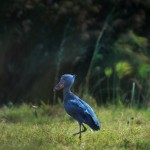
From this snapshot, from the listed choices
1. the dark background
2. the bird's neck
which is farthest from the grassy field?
the dark background

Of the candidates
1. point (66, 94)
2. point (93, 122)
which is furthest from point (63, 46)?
point (93, 122)

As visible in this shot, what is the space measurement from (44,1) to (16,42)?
3.57ft

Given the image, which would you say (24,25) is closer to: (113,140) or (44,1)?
(44,1)

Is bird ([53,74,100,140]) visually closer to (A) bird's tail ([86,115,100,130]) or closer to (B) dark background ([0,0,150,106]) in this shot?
(A) bird's tail ([86,115,100,130])

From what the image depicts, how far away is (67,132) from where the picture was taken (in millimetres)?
8578

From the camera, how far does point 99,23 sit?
14.6m

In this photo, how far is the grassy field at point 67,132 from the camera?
26.0ft

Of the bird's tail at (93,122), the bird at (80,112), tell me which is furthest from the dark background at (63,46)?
A: the bird's tail at (93,122)

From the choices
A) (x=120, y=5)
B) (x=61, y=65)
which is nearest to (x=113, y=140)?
(x=61, y=65)

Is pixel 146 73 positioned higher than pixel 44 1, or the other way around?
pixel 44 1

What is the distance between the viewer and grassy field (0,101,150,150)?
793cm

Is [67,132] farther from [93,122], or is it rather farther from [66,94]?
[93,122]

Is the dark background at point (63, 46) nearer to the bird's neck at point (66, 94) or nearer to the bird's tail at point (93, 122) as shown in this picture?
the bird's neck at point (66, 94)

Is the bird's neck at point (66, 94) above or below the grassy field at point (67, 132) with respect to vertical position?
above
